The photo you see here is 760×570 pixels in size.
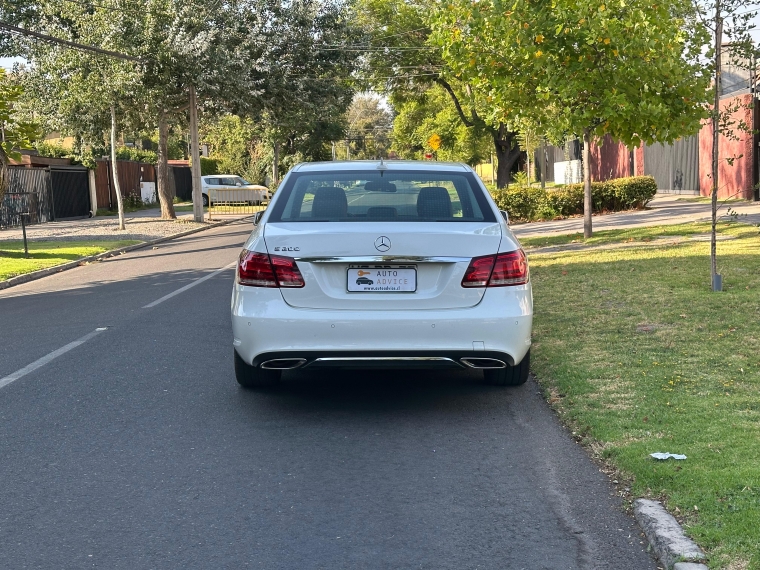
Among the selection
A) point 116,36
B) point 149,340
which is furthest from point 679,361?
point 116,36

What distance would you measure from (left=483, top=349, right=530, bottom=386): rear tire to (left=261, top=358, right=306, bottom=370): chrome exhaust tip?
1.54m

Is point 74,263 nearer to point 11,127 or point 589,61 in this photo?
point 11,127

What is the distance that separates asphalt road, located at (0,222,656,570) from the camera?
397cm

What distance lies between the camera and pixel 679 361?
716cm

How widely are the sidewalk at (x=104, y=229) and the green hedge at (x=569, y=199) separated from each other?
9632mm

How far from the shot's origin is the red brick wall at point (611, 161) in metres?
Answer: 41.7

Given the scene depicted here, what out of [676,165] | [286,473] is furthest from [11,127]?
[676,165]

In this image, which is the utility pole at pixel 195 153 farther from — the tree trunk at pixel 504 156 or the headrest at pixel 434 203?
the headrest at pixel 434 203

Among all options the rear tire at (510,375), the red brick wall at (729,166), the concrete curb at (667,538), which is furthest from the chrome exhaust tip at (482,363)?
the red brick wall at (729,166)

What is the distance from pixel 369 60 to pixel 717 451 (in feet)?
108

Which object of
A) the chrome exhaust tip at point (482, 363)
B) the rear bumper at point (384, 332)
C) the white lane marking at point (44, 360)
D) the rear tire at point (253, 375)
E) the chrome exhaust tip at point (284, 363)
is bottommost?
the white lane marking at point (44, 360)

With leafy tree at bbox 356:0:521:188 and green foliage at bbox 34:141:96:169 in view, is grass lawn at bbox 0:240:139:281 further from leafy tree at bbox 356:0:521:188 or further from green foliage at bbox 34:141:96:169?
leafy tree at bbox 356:0:521:188

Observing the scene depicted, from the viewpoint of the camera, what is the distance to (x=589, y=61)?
15211 millimetres

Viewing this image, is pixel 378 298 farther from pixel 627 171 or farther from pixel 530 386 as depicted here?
pixel 627 171
